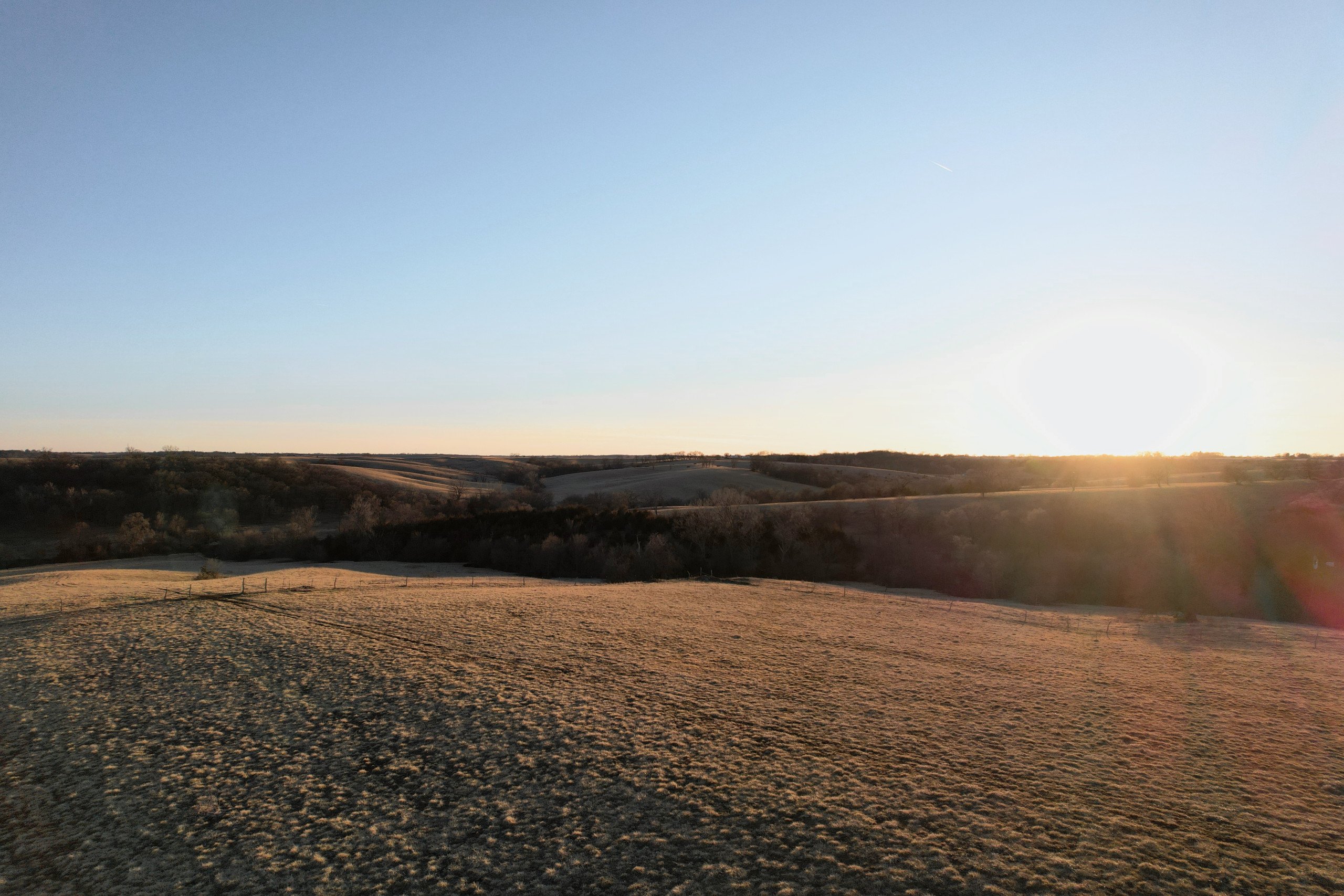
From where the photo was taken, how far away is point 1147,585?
18234 mm

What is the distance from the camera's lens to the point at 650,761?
5598 millimetres

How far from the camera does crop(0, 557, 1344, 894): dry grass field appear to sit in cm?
425

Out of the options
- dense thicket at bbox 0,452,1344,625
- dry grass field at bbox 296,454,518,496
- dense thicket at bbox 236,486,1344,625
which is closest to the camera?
dense thicket at bbox 236,486,1344,625

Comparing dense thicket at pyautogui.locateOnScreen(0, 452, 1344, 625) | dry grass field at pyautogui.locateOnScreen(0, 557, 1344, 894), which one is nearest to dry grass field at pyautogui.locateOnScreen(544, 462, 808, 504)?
dense thicket at pyautogui.locateOnScreen(0, 452, 1344, 625)

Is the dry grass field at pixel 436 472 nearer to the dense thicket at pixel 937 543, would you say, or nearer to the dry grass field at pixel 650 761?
the dense thicket at pixel 937 543

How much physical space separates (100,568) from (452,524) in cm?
1061

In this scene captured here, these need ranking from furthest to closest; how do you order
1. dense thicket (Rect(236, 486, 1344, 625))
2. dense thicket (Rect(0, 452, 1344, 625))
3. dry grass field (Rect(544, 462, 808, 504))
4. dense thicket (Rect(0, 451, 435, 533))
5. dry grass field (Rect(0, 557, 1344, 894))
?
dry grass field (Rect(544, 462, 808, 504)), dense thicket (Rect(0, 451, 435, 533)), dense thicket (Rect(0, 452, 1344, 625)), dense thicket (Rect(236, 486, 1344, 625)), dry grass field (Rect(0, 557, 1344, 894))

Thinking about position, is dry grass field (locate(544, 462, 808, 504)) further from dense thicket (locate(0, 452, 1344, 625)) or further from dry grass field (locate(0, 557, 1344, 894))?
dry grass field (locate(0, 557, 1344, 894))

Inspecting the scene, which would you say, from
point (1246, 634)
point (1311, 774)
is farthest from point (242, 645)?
point (1246, 634)

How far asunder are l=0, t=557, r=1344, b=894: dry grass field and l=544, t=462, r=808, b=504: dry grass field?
36567mm

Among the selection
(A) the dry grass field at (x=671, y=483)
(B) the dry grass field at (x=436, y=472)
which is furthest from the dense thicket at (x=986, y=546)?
(B) the dry grass field at (x=436, y=472)

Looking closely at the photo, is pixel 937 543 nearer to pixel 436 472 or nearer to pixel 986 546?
pixel 986 546

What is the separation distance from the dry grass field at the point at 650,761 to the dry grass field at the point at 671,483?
36567 millimetres

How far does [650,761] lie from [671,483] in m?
51.2
